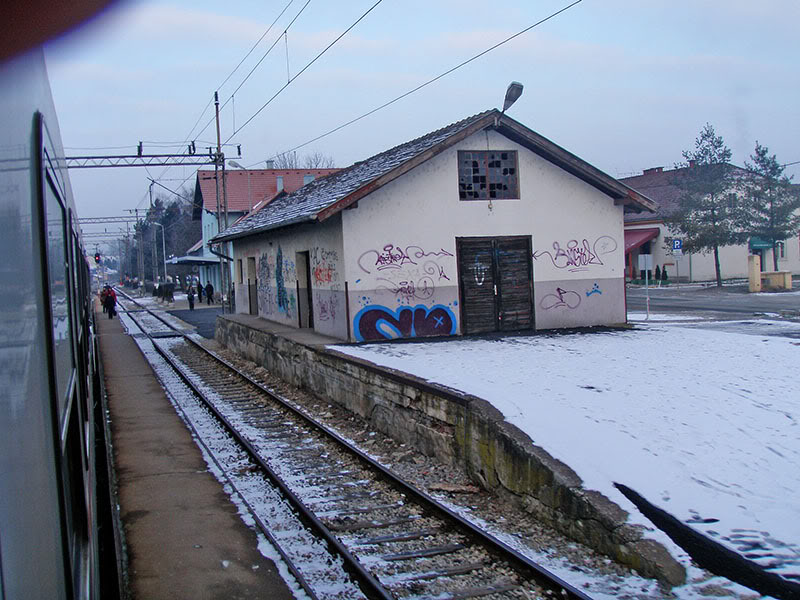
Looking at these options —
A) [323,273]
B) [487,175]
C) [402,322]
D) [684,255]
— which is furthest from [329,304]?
[684,255]

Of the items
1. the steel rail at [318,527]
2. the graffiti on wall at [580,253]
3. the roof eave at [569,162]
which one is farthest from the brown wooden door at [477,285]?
the steel rail at [318,527]

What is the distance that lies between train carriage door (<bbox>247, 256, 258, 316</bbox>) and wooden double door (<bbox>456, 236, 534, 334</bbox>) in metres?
10.9

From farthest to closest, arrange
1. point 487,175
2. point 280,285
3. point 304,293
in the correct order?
point 280,285
point 304,293
point 487,175

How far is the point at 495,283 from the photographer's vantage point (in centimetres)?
1648

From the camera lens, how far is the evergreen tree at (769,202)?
41.6m

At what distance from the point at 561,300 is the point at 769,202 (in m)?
31.1

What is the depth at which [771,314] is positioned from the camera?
964 inches

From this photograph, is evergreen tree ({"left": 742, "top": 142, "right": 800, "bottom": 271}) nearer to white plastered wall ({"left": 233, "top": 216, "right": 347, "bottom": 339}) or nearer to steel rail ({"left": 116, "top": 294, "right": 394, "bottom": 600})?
white plastered wall ({"left": 233, "top": 216, "right": 347, "bottom": 339})

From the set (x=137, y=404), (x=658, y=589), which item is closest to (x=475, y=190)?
(x=137, y=404)

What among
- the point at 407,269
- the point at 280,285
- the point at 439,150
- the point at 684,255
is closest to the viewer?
the point at 439,150

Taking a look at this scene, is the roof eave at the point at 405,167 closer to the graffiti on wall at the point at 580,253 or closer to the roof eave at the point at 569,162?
the roof eave at the point at 569,162

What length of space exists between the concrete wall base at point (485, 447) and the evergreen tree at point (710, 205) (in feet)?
104

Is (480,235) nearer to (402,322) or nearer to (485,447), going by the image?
(402,322)

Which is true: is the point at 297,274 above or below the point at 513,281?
above
